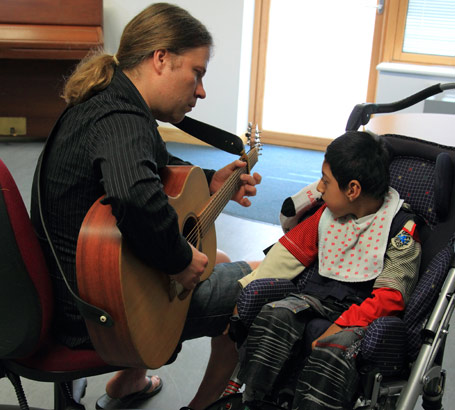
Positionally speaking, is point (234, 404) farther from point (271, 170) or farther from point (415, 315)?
point (271, 170)

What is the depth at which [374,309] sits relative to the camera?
1.59 metres

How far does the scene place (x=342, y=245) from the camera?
1.76 m

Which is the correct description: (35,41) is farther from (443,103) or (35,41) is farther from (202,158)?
(443,103)

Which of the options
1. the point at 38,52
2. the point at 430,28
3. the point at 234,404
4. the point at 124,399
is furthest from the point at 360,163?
the point at 38,52

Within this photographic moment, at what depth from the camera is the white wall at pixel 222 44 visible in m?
4.73

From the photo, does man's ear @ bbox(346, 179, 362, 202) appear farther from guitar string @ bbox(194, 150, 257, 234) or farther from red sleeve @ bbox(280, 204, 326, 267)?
guitar string @ bbox(194, 150, 257, 234)

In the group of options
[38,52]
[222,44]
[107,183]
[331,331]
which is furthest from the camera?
[222,44]

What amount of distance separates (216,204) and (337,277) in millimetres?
400

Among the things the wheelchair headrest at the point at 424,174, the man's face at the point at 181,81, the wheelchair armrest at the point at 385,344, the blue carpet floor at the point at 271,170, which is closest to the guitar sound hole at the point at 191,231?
the man's face at the point at 181,81

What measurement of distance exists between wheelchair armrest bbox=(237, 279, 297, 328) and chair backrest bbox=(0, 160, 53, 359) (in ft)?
1.59

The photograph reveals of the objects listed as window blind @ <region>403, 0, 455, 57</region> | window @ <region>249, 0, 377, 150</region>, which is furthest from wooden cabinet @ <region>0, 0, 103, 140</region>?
window blind @ <region>403, 0, 455, 57</region>

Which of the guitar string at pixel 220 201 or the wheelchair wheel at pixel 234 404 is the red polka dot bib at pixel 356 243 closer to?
the guitar string at pixel 220 201

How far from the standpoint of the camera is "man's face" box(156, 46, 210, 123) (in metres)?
1.52

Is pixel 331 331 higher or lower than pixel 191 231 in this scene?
lower
